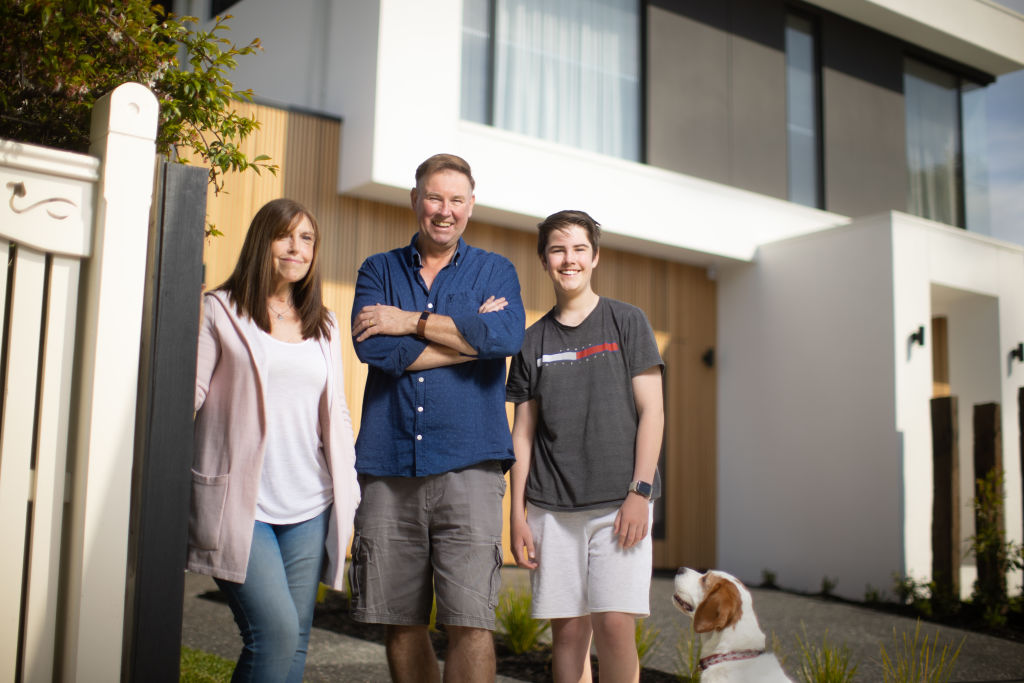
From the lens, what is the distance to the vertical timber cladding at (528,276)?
24.1 ft

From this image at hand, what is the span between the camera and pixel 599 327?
3.19m

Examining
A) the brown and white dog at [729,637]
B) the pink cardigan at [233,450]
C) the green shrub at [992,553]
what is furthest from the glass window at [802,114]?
the pink cardigan at [233,450]

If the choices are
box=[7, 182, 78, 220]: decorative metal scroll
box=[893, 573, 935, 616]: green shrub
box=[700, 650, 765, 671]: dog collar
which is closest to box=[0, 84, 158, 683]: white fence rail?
box=[7, 182, 78, 220]: decorative metal scroll

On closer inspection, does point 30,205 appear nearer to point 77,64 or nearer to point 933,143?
point 77,64

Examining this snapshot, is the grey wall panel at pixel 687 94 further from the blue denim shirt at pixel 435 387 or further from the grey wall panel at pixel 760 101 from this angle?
the blue denim shirt at pixel 435 387

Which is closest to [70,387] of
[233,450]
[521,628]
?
[233,450]

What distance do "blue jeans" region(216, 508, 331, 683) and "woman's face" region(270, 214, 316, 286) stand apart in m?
0.76

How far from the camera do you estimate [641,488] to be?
9.79ft

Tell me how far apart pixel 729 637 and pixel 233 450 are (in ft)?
5.71

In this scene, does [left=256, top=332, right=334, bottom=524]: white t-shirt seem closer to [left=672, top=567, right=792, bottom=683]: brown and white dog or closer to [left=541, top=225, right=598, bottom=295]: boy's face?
[left=541, top=225, right=598, bottom=295]: boy's face

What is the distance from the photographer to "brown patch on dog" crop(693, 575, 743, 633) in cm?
309

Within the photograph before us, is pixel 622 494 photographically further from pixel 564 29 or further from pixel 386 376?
pixel 564 29

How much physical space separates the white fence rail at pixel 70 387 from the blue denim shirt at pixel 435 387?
0.73 meters

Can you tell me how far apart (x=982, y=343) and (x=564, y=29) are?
530 cm
